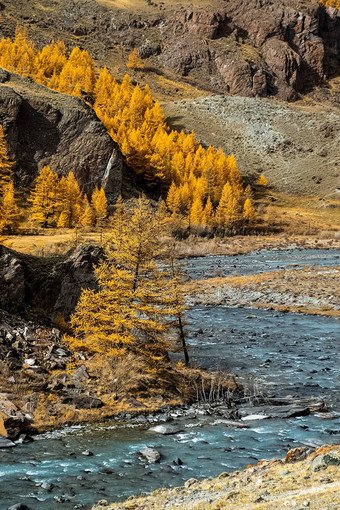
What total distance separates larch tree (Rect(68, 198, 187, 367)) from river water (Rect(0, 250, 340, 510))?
419 centimetres

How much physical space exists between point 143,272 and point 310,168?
136 metres

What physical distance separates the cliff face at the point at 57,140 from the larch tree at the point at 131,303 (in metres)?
75.3

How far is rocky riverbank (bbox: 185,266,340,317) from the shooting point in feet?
124

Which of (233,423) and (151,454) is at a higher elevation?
(151,454)

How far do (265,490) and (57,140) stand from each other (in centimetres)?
9739

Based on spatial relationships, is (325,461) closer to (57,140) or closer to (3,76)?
(57,140)

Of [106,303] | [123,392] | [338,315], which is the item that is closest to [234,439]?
[123,392]

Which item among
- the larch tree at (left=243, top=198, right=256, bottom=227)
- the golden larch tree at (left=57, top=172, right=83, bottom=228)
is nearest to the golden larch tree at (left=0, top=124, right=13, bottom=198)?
the golden larch tree at (left=57, top=172, right=83, bottom=228)

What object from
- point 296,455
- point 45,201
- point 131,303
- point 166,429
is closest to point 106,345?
point 131,303

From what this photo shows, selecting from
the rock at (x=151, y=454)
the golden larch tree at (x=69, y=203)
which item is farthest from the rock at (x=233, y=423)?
the golden larch tree at (x=69, y=203)

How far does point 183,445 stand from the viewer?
1409cm

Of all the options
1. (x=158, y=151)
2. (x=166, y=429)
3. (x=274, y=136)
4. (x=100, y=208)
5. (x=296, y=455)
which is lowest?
(x=166, y=429)

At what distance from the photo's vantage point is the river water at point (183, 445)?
36.5 ft

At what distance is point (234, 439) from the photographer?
14.7 metres
